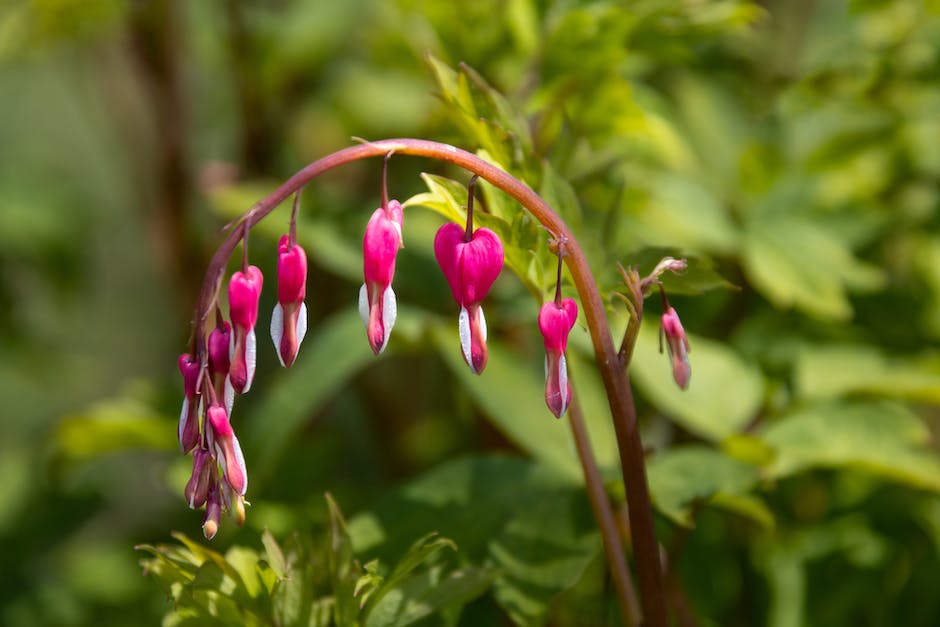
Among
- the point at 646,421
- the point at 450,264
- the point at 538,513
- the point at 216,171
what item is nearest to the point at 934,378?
the point at 646,421

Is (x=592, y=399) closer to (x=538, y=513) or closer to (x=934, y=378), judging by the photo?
(x=538, y=513)

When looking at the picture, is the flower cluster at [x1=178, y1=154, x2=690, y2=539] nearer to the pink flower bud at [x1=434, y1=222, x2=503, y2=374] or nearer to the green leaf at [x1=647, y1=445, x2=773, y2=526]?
the pink flower bud at [x1=434, y1=222, x2=503, y2=374]

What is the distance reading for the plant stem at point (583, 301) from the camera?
52cm

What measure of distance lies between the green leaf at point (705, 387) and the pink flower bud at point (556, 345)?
13.5 inches

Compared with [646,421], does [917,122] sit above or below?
above

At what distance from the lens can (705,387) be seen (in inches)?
35.9

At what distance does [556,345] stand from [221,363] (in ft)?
0.61

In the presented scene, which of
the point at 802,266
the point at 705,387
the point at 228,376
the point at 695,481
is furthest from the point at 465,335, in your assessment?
the point at 802,266

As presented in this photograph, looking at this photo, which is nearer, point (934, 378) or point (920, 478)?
point (920, 478)

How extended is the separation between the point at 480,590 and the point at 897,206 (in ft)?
2.65

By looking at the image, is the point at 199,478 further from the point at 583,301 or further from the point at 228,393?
the point at 583,301

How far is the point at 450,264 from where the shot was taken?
1.79 feet

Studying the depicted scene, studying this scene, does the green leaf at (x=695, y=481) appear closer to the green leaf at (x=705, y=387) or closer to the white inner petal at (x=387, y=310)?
the green leaf at (x=705, y=387)

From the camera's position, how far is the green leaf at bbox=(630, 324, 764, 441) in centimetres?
87
